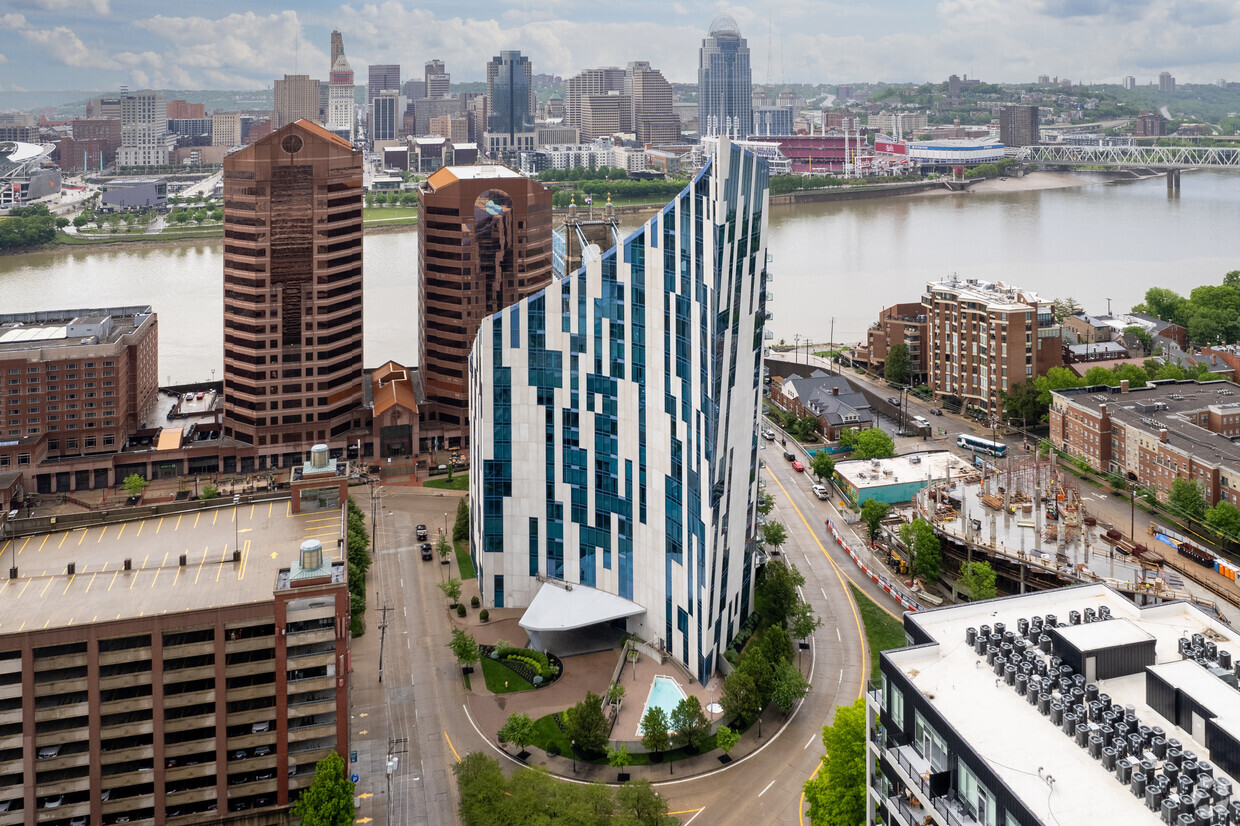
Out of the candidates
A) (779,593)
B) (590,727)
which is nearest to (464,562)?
(779,593)

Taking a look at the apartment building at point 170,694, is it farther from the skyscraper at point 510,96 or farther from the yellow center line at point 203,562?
the skyscraper at point 510,96

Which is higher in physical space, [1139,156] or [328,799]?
[1139,156]

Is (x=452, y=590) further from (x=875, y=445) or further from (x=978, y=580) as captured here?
(x=875, y=445)

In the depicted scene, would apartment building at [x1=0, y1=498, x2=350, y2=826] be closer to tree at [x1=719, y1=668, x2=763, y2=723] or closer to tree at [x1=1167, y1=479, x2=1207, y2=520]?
tree at [x1=719, y1=668, x2=763, y2=723]

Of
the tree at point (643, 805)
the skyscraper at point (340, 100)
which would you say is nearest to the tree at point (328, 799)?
the tree at point (643, 805)

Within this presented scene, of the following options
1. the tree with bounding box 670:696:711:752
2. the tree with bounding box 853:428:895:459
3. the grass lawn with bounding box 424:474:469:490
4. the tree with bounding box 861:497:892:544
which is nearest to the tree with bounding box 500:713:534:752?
the tree with bounding box 670:696:711:752

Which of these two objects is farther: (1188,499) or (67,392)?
(67,392)

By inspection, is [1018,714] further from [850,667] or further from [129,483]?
[129,483]
